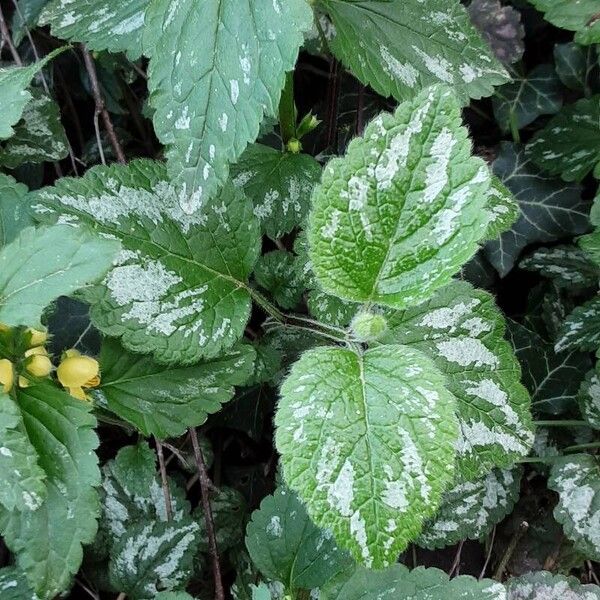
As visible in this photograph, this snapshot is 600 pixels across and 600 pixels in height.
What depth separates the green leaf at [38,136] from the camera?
141cm

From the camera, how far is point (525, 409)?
1100 mm

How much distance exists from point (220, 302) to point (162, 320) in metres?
0.09

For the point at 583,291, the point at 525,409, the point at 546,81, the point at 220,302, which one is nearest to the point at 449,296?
the point at 525,409

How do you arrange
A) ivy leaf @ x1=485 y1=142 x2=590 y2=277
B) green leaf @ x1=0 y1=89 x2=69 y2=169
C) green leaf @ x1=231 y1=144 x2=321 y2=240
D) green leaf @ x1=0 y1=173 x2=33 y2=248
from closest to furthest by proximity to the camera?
green leaf @ x1=0 y1=173 x2=33 y2=248 < green leaf @ x1=231 y1=144 x2=321 y2=240 < green leaf @ x1=0 y1=89 x2=69 y2=169 < ivy leaf @ x1=485 y1=142 x2=590 y2=277

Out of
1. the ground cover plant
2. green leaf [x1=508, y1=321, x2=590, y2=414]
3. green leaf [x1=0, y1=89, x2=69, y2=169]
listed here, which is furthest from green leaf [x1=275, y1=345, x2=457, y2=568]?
green leaf [x1=0, y1=89, x2=69, y2=169]

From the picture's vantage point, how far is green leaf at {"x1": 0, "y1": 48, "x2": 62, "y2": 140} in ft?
3.34

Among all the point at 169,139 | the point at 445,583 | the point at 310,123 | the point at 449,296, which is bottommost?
the point at 445,583

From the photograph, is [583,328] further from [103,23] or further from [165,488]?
[103,23]

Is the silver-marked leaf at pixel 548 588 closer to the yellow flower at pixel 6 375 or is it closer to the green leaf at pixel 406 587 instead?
the green leaf at pixel 406 587

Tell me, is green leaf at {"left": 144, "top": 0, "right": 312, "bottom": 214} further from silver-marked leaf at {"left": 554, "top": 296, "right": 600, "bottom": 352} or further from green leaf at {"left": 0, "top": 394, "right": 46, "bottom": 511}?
silver-marked leaf at {"left": 554, "top": 296, "right": 600, "bottom": 352}

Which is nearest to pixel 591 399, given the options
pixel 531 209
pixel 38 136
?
pixel 531 209

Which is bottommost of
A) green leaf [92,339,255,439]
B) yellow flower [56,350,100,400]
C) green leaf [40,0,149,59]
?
green leaf [92,339,255,439]

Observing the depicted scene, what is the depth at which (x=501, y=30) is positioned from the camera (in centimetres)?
151

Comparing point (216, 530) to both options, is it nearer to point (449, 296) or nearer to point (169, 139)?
point (449, 296)
